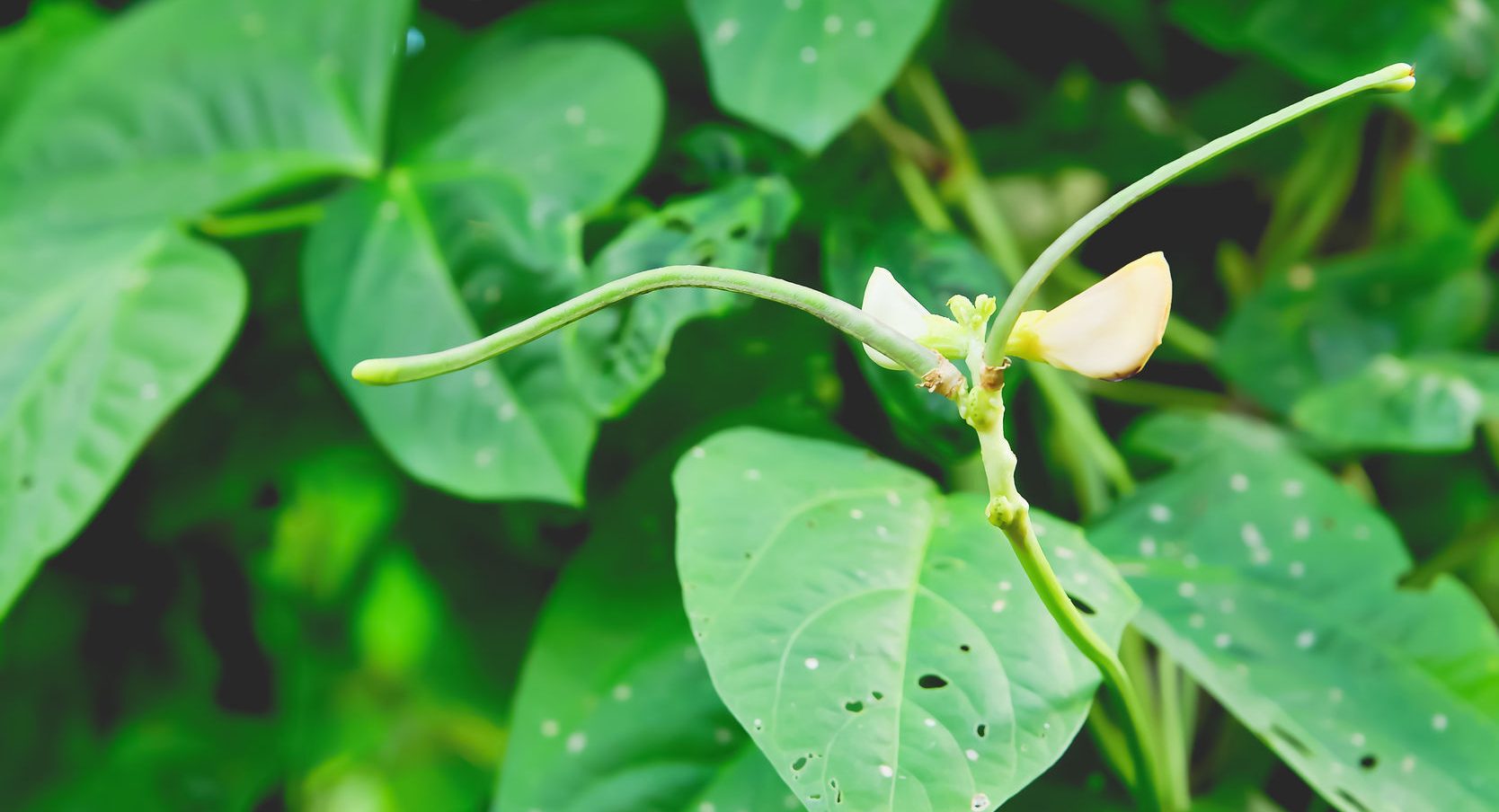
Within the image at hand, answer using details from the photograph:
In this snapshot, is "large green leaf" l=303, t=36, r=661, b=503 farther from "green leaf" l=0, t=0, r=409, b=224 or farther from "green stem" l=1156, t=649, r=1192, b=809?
"green stem" l=1156, t=649, r=1192, b=809

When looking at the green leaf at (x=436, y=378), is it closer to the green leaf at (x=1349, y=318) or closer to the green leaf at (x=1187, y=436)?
the green leaf at (x=1187, y=436)

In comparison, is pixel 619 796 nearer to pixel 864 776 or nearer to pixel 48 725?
pixel 864 776

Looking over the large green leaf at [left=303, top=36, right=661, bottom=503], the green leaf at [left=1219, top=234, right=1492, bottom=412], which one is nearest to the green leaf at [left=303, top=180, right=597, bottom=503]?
the large green leaf at [left=303, top=36, right=661, bottom=503]

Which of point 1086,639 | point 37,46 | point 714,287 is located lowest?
point 37,46

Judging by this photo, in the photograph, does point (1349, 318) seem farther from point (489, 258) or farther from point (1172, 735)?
point (489, 258)

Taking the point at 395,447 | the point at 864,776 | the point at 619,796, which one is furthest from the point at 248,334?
the point at 864,776

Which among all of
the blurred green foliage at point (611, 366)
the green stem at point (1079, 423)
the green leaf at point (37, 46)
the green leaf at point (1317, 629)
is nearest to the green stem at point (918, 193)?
the blurred green foliage at point (611, 366)

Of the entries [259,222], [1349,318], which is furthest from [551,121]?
[1349,318]
